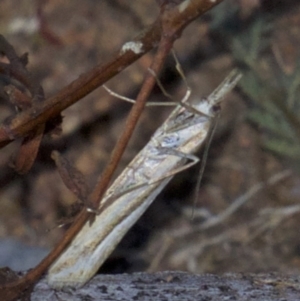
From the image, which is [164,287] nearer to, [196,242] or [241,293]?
[241,293]

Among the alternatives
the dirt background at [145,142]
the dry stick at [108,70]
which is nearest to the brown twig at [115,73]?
the dry stick at [108,70]

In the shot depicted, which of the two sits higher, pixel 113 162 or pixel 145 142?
pixel 145 142

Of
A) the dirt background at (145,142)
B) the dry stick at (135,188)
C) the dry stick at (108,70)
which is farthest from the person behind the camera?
the dirt background at (145,142)

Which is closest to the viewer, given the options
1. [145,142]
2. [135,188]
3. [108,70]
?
[108,70]

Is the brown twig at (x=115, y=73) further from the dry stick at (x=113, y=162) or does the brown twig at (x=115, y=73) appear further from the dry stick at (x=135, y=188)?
the dry stick at (x=135, y=188)

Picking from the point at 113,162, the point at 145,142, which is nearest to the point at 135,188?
the point at 113,162

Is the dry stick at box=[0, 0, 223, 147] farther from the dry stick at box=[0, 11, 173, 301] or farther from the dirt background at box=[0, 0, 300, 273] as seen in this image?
the dirt background at box=[0, 0, 300, 273]

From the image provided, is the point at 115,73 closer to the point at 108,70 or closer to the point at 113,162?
the point at 108,70

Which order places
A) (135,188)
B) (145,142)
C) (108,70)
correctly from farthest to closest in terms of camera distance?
1. (145,142)
2. (135,188)
3. (108,70)
